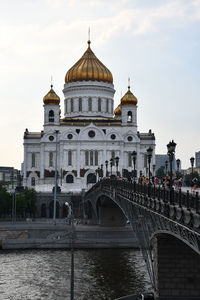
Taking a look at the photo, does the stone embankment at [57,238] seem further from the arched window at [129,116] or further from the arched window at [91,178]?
the arched window at [129,116]

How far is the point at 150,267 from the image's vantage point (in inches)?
1110

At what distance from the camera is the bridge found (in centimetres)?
1739

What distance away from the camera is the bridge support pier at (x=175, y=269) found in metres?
24.7

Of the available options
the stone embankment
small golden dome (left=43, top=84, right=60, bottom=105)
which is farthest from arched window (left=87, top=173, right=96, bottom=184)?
the stone embankment

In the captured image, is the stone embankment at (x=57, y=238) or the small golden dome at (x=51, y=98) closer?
the stone embankment at (x=57, y=238)

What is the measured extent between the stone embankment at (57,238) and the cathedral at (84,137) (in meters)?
31.7

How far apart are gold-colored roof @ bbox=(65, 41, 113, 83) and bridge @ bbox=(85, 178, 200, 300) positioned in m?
65.7

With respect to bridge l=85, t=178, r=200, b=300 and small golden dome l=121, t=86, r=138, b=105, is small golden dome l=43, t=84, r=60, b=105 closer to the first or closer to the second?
small golden dome l=121, t=86, r=138, b=105

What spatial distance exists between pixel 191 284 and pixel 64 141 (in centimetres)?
6831

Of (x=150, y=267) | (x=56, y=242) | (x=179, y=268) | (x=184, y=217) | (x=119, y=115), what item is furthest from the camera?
(x=119, y=115)

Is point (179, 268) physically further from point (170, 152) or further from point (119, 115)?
point (119, 115)

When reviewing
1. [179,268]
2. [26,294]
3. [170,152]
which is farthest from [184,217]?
[26,294]

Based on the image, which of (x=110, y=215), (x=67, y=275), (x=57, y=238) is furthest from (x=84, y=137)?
(x=67, y=275)

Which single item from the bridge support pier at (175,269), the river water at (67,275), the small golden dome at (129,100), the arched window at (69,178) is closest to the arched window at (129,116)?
the small golden dome at (129,100)
